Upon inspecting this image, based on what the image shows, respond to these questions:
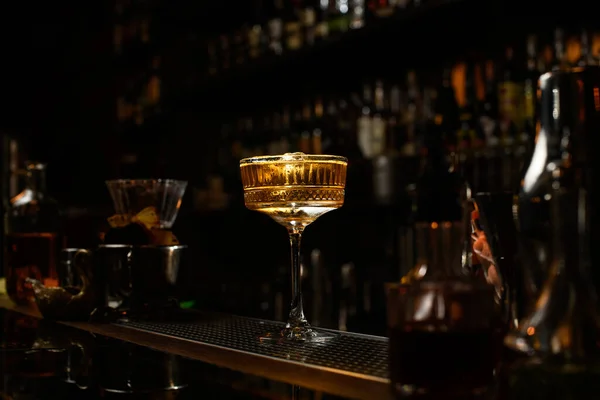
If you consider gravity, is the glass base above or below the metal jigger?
below

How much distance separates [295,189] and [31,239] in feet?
2.03

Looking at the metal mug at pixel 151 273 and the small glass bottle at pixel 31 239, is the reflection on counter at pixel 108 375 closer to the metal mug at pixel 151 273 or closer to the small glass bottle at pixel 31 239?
the metal mug at pixel 151 273

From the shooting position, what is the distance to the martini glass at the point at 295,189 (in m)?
0.94

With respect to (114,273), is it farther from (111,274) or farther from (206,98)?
(206,98)

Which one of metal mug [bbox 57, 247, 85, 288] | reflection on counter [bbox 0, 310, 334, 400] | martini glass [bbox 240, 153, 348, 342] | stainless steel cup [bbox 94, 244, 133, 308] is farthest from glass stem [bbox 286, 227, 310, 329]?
metal mug [bbox 57, 247, 85, 288]

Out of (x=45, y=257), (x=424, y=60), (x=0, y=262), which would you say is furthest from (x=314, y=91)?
(x=45, y=257)

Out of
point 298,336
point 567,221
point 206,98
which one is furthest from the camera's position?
point 206,98

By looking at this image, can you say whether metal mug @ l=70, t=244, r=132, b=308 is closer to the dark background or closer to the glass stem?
the dark background

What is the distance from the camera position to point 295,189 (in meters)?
0.94

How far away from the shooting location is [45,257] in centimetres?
131

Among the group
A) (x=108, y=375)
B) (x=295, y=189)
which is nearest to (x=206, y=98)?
(x=295, y=189)

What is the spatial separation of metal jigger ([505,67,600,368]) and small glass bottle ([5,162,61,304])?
0.99 m

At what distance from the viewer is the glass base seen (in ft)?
2.90

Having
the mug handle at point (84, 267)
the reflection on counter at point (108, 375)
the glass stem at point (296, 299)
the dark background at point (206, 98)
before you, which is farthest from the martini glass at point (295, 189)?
the dark background at point (206, 98)
